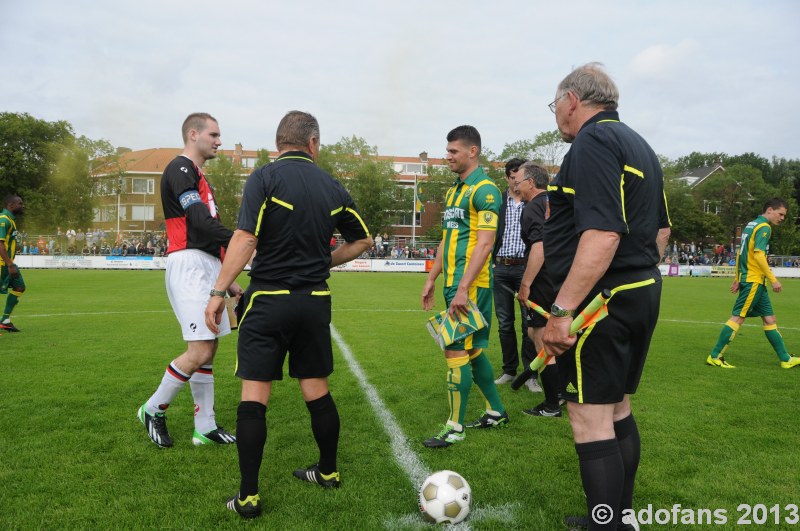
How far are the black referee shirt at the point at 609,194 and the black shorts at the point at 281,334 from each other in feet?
4.78

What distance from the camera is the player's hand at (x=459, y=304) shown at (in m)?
4.23

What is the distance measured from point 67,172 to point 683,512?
176 ft

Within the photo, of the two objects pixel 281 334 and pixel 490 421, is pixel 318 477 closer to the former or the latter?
pixel 281 334

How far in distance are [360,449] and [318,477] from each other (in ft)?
2.17

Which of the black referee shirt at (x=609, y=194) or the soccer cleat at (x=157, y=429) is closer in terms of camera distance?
the black referee shirt at (x=609, y=194)

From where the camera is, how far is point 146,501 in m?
3.17

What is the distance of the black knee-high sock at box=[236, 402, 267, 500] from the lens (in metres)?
3.02

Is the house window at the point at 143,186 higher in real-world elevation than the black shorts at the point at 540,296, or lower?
higher

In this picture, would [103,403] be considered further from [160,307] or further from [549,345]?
[160,307]

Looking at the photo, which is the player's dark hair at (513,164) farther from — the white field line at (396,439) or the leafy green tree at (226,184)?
the leafy green tree at (226,184)

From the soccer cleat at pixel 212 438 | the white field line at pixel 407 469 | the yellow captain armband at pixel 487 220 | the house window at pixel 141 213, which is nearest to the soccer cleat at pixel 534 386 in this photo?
the white field line at pixel 407 469

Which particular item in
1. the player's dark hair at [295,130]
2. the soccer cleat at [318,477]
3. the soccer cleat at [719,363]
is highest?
the player's dark hair at [295,130]

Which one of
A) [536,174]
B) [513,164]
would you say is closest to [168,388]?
[536,174]

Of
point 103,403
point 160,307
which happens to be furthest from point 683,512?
point 160,307
